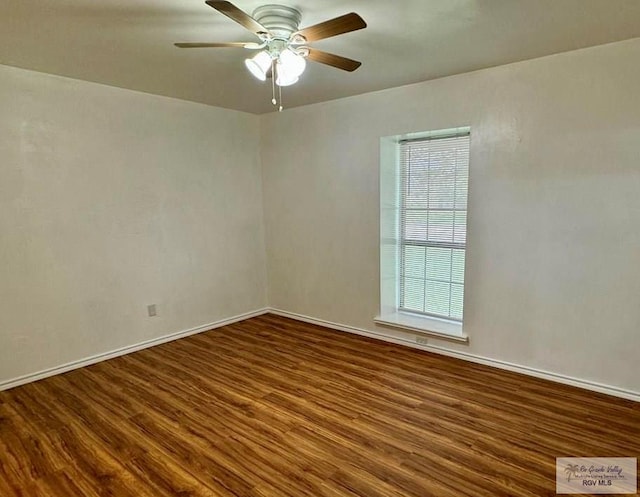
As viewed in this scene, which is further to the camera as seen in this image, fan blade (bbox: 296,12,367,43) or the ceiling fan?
the ceiling fan

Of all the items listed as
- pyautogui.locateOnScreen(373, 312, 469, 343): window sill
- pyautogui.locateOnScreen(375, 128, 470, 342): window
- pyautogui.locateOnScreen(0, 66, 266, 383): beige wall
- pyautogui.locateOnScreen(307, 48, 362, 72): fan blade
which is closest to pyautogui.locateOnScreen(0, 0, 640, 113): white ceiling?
pyautogui.locateOnScreen(307, 48, 362, 72): fan blade

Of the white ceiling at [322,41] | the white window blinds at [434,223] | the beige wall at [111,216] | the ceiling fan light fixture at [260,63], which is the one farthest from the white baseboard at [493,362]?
the ceiling fan light fixture at [260,63]

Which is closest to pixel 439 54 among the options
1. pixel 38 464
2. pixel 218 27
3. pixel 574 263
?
pixel 218 27

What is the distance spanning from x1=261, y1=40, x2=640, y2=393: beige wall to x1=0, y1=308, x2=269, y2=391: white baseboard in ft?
5.62

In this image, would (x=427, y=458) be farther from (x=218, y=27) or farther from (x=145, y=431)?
(x=218, y=27)

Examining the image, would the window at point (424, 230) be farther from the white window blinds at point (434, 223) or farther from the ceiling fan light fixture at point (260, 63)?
the ceiling fan light fixture at point (260, 63)

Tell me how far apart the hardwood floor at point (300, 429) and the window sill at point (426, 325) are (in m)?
0.23

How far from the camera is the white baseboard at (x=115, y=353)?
312cm

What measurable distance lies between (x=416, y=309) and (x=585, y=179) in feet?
6.35

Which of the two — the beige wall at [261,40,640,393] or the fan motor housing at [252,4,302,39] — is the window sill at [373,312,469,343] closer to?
the beige wall at [261,40,640,393]

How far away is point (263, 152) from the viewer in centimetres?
477

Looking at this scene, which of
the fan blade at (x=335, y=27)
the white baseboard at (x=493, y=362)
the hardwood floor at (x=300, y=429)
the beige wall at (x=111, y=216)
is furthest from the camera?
the beige wall at (x=111, y=216)

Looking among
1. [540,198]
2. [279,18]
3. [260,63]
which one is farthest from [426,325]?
[279,18]

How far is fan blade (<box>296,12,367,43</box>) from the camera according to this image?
171cm
